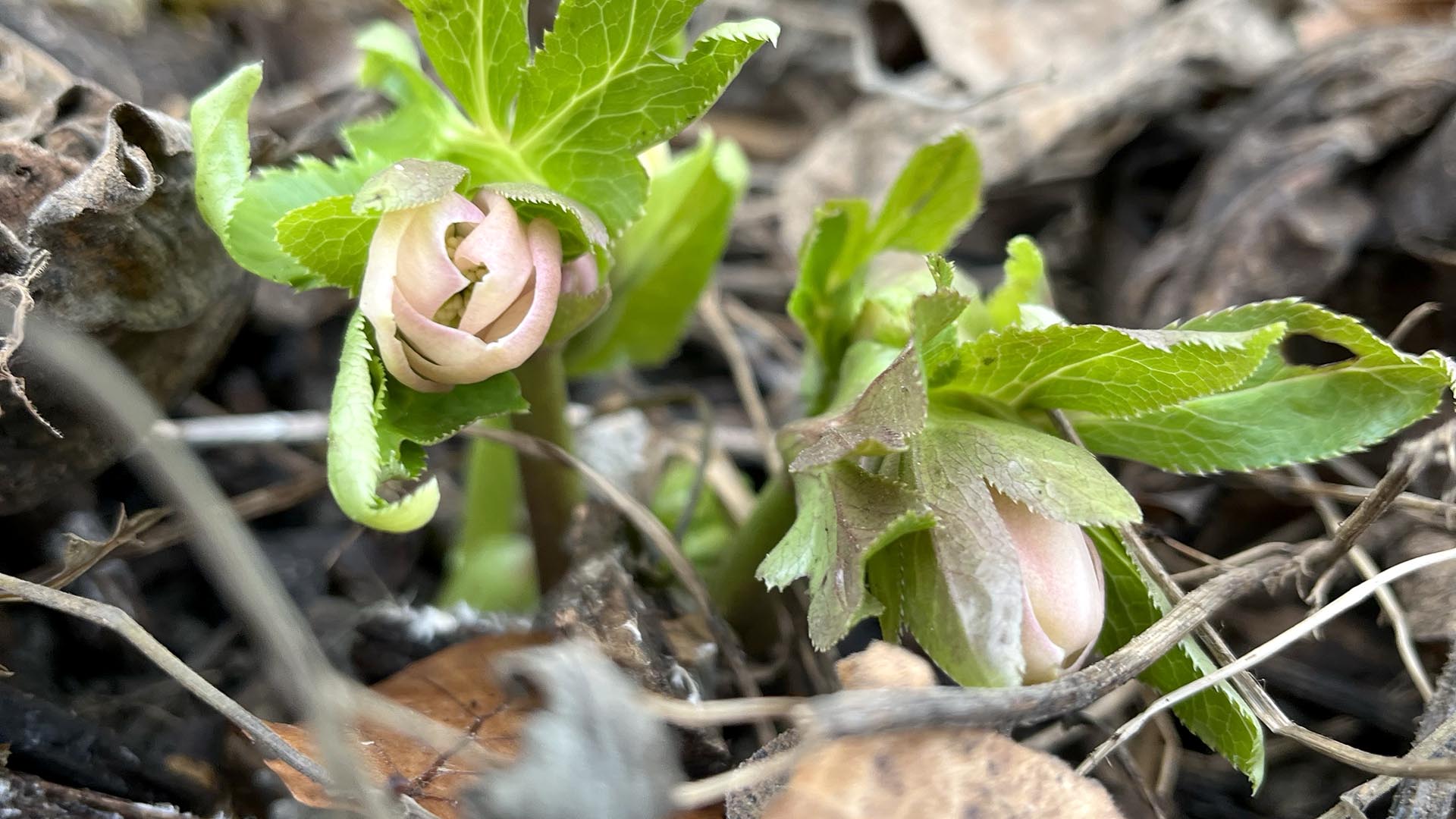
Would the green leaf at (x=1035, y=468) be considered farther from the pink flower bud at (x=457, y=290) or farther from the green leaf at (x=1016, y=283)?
the pink flower bud at (x=457, y=290)

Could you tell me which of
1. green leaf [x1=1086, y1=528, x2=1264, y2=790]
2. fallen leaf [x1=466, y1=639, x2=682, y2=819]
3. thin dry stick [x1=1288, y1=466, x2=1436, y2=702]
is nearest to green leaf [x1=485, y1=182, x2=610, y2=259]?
fallen leaf [x1=466, y1=639, x2=682, y2=819]

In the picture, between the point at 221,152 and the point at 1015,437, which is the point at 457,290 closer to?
the point at 221,152

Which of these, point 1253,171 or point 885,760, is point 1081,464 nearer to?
point 885,760

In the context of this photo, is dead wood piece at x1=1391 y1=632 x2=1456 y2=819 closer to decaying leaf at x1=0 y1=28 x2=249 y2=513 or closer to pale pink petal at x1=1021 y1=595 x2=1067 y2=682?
pale pink petal at x1=1021 y1=595 x2=1067 y2=682

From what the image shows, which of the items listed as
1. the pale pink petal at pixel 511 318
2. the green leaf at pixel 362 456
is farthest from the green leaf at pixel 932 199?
the green leaf at pixel 362 456

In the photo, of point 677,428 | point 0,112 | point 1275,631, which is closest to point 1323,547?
point 1275,631

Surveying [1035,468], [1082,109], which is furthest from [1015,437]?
[1082,109]
